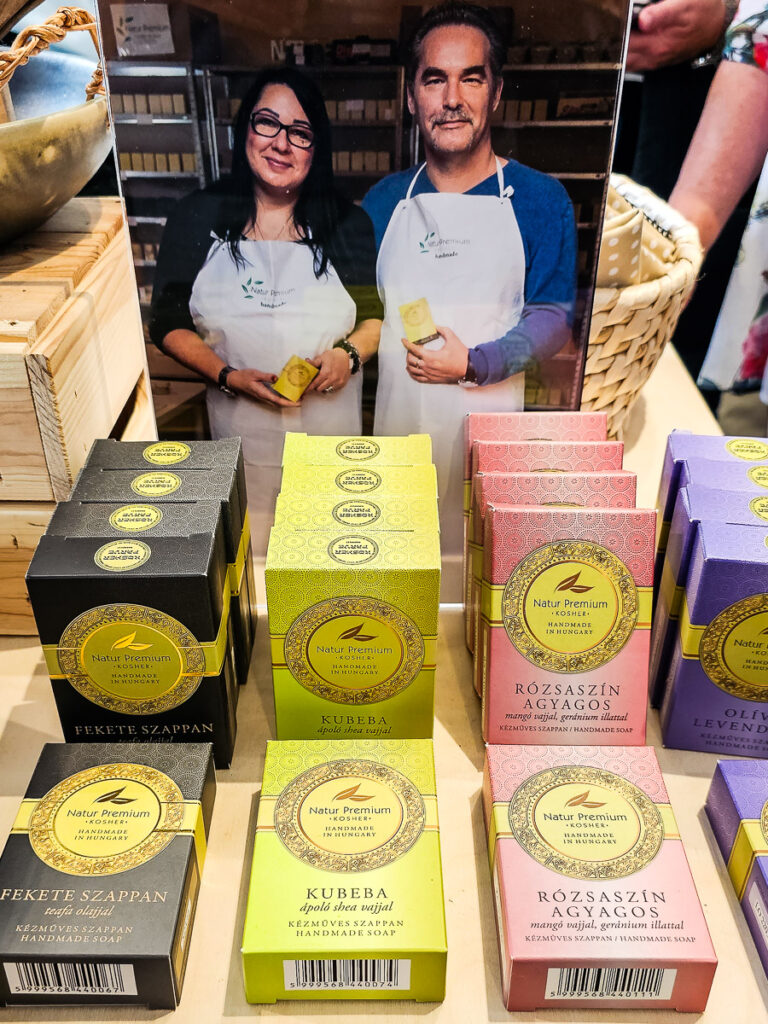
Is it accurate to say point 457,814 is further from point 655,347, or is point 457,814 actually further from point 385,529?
point 655,347

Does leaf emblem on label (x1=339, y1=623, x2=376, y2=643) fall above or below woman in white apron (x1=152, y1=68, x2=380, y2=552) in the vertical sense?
below

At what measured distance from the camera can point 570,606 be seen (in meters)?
0.94

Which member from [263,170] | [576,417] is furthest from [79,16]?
[576,417]

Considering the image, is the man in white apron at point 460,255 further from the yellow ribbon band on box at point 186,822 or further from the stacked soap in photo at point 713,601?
the yellow ribbon band on box at point 186,822

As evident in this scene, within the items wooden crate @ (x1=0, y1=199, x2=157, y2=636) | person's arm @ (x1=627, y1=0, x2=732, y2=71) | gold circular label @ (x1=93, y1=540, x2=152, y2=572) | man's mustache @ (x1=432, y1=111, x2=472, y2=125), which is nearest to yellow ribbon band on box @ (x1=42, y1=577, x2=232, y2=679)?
gold circular label @ (x1=93, y1=540, x2=152, y2=572)

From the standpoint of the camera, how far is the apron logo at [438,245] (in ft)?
3.55

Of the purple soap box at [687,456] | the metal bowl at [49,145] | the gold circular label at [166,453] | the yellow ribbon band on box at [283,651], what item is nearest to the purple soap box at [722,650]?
the purple soap box at [687,456]

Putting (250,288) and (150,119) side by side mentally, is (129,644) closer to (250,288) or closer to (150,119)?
(250,288)

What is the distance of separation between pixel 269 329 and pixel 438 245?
0.80 ft

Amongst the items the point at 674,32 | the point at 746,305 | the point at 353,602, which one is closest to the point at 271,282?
the point at 353,602

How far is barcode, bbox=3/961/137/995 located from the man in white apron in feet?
2.23

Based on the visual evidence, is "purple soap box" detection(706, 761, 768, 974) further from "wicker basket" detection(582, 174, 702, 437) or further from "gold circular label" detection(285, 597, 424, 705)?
"wicker basket" detection(582, 174, 702, 437)

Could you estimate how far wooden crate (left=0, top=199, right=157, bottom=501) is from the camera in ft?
3.29

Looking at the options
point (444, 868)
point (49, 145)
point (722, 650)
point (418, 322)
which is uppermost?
point (49, 145)
